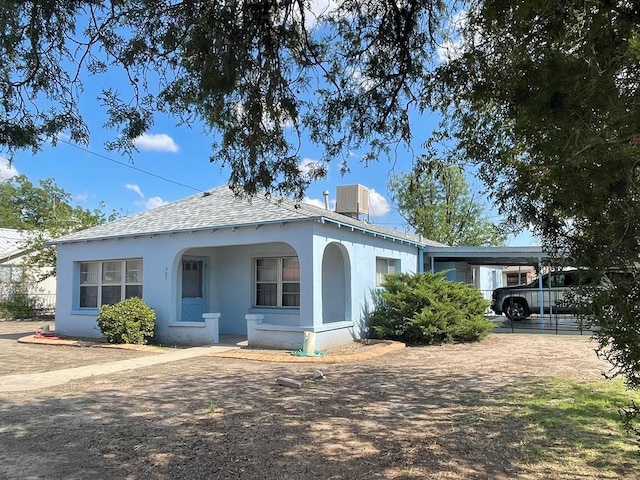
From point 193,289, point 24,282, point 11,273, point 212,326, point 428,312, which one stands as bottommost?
point 212,326

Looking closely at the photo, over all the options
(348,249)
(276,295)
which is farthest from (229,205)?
(348,249)

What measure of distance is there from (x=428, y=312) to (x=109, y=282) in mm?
9639

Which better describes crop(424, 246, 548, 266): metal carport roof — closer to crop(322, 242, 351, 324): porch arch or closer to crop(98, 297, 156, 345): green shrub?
crop(322, 242, 351, 324): porch arch

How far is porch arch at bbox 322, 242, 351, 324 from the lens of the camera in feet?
47.5

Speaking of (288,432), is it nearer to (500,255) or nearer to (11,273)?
(500,255)

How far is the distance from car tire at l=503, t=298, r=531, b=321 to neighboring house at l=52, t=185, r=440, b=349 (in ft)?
19.2

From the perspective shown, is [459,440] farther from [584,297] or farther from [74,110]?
[74,110]

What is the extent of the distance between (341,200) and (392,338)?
Answer: 208 inches

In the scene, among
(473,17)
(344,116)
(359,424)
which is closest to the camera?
(473,17)

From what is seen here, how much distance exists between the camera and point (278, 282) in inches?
578

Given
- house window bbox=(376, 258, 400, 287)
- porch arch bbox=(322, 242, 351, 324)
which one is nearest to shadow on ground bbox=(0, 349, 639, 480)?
porch arch bbox=(322, 242, 351, 324)

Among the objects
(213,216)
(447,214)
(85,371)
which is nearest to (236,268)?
(213,216)

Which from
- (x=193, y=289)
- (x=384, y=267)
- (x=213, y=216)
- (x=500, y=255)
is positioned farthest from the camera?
(x=500, y=255)

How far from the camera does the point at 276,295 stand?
14.7 metres
